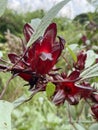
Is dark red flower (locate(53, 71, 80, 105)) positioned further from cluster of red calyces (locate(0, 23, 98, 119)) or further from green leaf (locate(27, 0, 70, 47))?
green leaf (locate(27, 0, 70, 47))

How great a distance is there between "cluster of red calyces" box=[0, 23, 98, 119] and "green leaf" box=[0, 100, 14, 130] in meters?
0.08

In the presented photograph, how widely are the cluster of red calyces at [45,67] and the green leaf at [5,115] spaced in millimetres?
83

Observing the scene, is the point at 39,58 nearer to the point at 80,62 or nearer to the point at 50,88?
the point at 50,88

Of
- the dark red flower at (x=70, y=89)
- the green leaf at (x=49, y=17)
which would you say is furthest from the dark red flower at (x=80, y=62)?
the green leaf at (x=49, y=17)

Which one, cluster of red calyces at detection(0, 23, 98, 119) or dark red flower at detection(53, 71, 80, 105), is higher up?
cluster of red calyces at detection(0, 23, 98, 119)

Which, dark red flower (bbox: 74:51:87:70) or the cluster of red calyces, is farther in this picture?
dark red flower (bbox: 74:51:87:70)

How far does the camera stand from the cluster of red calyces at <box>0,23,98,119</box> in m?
0.59

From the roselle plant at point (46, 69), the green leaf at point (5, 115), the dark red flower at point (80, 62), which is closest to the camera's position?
the green leaf at point (5, 115)

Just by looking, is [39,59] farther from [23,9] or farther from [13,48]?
[23,9]

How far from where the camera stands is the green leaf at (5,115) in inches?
18.3

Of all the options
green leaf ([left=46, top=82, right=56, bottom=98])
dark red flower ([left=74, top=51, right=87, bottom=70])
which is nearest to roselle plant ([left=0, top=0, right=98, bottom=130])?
green leaf ([left=46, top=82, right=56, bottom=98])

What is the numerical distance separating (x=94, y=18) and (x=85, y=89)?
2145mm

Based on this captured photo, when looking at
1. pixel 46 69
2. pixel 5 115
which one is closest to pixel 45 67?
pixel 46 69

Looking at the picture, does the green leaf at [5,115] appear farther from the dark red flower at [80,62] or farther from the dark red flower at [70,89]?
the dark red flower at [80,62]
